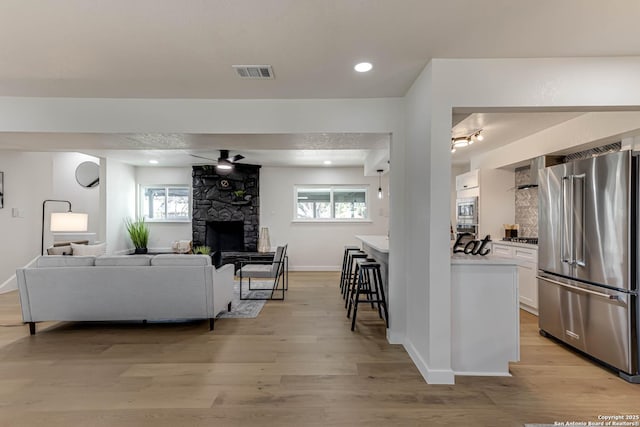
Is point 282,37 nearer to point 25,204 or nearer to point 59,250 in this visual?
point 59,250

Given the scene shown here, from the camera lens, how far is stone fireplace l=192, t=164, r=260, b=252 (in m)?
7.30

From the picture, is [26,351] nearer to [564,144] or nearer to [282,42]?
[282,42]

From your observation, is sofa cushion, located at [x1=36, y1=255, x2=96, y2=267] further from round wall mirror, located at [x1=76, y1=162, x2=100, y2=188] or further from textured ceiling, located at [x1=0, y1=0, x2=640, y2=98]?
round wall mirror, located at [x1=76, y1=162, x2=100, y2=188]

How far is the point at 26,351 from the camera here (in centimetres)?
297

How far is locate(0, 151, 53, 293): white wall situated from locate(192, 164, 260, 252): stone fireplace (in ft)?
8.69

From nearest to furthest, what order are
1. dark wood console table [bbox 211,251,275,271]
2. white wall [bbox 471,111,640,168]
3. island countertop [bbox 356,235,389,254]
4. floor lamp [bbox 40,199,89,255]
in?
white wall [bbox 471,111,640,168]
island countertop [bbox 356,235,389,254]
floor lamp [bbox 40,199,89,255]
dark wood console table [bbox 211,251,275,271]

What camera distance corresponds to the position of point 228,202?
7332mm

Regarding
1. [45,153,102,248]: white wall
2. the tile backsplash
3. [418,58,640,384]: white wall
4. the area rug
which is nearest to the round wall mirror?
[45,153,102,248]: white wall

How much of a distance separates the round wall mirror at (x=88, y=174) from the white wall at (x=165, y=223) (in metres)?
0.85

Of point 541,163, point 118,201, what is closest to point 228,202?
point 118,201

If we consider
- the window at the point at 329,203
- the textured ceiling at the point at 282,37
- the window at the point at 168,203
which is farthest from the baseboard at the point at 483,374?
the window at the point at 168,203

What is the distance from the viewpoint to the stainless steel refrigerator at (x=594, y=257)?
2430 millimetres

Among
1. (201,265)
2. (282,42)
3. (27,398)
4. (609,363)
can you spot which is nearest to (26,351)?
(27,398)

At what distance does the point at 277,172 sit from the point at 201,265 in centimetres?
429
